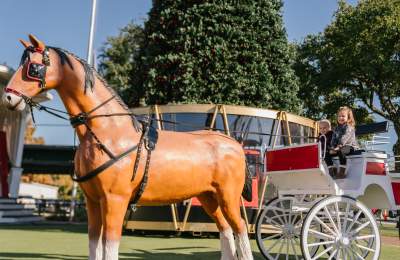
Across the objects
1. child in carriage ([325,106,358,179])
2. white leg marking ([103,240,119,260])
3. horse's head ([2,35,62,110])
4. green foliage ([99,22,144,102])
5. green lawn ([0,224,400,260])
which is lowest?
green lawn ([0,224,400,260])

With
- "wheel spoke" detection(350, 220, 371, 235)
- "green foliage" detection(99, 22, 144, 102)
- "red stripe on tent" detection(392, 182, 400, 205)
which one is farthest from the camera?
"green foliage" detection(99, 22, 144, 102)

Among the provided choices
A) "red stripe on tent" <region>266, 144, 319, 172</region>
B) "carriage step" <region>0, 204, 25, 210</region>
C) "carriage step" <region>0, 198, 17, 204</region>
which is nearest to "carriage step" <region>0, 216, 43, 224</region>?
"carriage step" <region>0, 204, 25, 210</region>

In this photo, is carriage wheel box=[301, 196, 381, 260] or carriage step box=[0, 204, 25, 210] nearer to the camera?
carriage wheel box=[301, 196, 381, 260]

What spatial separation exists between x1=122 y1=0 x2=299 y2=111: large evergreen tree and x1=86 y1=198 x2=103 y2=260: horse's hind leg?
7.23 metres

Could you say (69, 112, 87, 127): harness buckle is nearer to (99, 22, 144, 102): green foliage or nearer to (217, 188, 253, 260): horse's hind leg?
(217, 188, 253, 260): horse's hind leg

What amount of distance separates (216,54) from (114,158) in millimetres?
7774

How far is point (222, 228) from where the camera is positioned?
5297mm

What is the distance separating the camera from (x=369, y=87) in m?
25.2

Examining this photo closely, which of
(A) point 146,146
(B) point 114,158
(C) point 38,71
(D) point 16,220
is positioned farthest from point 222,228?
(D) point 16,220

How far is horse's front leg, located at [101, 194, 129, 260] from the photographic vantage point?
4.14 meters

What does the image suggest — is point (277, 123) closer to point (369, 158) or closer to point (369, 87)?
point (369, 158)

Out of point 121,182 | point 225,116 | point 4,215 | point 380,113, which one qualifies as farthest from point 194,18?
point 380,113

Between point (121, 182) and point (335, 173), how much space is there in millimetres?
3852

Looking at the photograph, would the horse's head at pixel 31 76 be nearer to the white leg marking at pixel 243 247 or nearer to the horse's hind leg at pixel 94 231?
the horse's hind leg at pixel 94 231
